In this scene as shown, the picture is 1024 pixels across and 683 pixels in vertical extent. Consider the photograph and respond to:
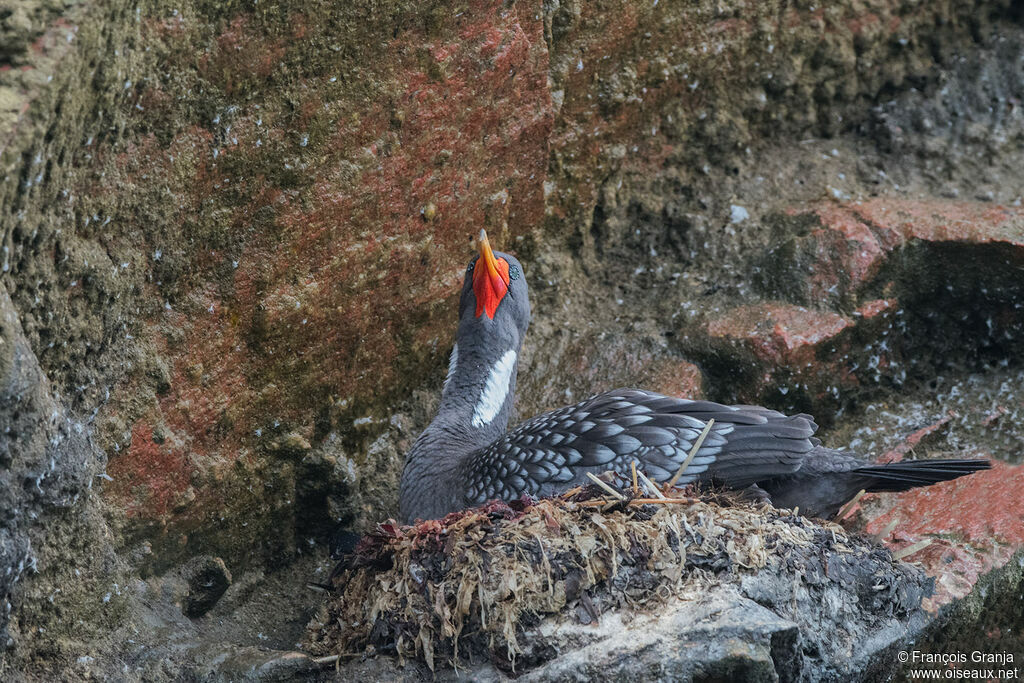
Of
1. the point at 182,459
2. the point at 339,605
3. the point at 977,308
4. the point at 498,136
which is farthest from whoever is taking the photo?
the point at 977,308

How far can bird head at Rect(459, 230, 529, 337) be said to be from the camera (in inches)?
178

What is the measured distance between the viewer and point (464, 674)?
10.9ft

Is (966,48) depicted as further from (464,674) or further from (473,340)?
(464,674)

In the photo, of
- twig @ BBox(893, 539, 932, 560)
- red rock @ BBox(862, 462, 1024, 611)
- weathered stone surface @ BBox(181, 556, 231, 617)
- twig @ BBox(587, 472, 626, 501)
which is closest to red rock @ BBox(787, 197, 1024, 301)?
red rock @ BBox(862, 462, 1024, 611)

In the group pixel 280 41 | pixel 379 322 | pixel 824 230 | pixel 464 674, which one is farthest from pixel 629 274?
pixel 464 674

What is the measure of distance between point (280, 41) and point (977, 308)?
10.6 ft

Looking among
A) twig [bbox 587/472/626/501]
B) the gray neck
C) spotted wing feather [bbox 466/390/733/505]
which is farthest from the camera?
the gray neck

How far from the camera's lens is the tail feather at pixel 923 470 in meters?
3.77

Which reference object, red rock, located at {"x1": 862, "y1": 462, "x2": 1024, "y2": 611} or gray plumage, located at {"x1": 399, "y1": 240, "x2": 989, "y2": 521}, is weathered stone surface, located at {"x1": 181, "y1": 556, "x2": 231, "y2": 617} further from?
red rock, located at {"x1": 862, "y1": 462, "x2": 1024, "y2": 611}

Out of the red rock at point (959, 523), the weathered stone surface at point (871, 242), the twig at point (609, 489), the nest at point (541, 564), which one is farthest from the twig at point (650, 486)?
the weathered stone surface at point (871, 242)

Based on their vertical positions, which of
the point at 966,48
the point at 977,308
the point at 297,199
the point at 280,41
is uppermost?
the point at 280,41

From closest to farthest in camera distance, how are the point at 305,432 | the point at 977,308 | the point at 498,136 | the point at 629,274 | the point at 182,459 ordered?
the point at 182,459 → the point at 305,432 → the point at 498,136 → the point at 977,308 → the point at 629,274

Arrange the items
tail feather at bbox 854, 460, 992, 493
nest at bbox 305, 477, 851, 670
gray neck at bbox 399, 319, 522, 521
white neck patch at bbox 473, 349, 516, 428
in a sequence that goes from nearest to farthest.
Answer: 1. nest at bbox 305, 477, 851, 670
2. tail feather at bbox 854, 460, 992, 493
3. gray neck at bbox 399, 319, 522, 521
4. white neck patch at bbox 473, 349, 516, 428

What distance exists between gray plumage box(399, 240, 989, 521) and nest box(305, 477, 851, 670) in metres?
0.18
